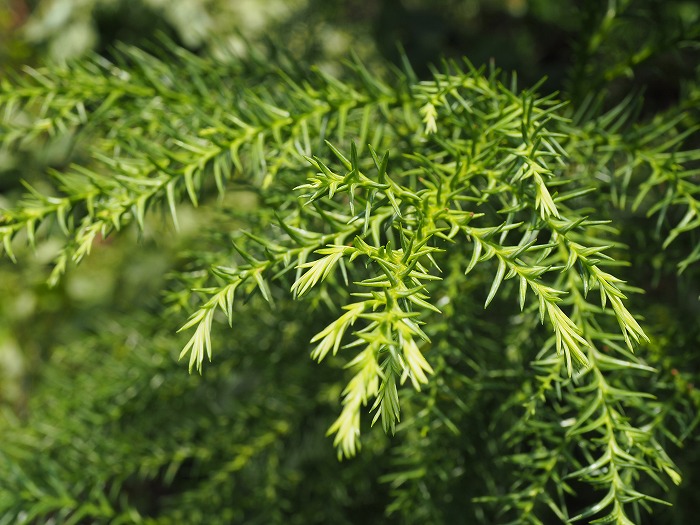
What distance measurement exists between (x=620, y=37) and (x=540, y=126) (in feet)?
1.72

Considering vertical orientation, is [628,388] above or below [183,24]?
below

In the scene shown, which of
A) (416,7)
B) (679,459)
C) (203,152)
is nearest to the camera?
(203,152)

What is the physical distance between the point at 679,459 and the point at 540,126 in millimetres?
526

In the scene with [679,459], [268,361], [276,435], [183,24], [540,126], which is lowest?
[679,459]

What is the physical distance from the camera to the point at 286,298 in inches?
30.8

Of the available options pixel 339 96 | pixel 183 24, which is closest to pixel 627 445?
pixel 339 96

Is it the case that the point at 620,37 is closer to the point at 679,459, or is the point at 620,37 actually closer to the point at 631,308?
the point at 631,308

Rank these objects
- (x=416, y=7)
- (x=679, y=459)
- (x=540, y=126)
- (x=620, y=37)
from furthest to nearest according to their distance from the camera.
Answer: (x=416, y=7), (x=620, y=37), (x=679, y=459), (x=540, y=126)

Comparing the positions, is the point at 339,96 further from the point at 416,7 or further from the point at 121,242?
the point at 121,242

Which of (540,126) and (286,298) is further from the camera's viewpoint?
(286,298)

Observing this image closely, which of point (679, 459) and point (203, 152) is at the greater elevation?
point (203, 152)

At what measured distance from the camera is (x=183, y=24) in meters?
1.91

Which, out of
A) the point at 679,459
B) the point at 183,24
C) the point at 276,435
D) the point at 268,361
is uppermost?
the point at 183,24

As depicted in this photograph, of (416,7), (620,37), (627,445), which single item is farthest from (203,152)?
(416,7)
